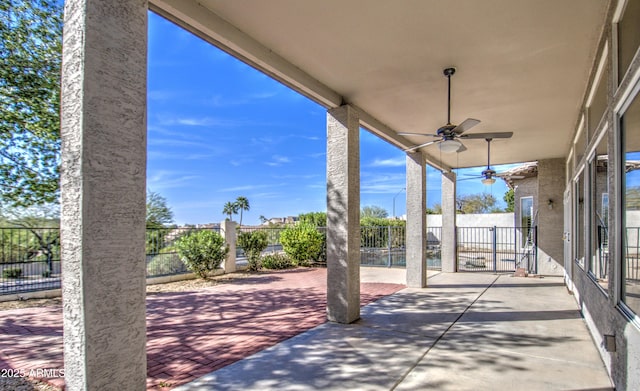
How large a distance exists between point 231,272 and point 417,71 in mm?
7694

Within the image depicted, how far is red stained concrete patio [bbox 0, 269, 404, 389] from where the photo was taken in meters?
3.26

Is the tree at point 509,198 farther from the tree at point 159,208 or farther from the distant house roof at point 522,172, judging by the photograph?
the tree at point 159,208

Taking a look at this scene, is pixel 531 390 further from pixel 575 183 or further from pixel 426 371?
pixel 575 183

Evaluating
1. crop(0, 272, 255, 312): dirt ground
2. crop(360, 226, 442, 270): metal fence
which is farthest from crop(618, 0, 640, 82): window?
crop(360, 226, 442, 270): metal fence

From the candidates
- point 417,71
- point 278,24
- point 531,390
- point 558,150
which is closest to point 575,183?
point 558,150

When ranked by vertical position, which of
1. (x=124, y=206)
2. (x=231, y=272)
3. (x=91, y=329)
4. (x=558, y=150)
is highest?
(x=558, y=150)

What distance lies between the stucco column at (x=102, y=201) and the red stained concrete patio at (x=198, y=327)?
51.8 inches

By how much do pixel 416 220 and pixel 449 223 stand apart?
8.61ft

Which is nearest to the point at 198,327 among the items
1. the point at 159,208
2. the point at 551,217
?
the point at 551,217

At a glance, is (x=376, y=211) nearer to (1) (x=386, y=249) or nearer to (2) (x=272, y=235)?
(1) (x=386, y=249)

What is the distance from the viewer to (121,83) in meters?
1.87

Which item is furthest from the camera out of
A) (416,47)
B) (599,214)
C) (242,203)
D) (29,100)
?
(242,203)

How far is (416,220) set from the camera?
7152mm

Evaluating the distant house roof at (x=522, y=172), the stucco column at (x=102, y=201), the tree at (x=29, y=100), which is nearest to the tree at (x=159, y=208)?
the tree at (x=29, y=100)
